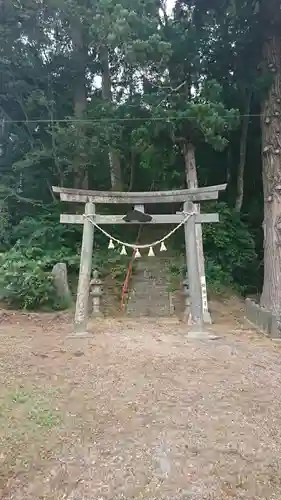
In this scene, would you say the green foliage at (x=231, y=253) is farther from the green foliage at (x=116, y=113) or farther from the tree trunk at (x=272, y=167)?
the tree trunk at (x=272, y=167)

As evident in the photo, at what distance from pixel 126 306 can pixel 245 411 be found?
5639mm

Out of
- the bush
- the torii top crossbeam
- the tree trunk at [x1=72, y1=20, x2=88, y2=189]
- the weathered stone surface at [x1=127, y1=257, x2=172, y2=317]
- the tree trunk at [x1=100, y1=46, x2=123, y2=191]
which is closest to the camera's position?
the torii top crossbeam

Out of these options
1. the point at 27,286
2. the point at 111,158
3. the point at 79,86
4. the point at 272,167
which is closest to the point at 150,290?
the point at 27,286

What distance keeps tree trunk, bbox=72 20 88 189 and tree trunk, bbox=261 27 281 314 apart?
15.1 feet

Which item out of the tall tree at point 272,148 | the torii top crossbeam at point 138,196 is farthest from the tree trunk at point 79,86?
the tall tree at point 272,148

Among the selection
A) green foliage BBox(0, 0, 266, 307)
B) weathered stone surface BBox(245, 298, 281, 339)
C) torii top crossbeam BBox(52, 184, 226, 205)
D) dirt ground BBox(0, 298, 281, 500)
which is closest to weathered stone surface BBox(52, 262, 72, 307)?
green foliage BBox(0, 0, 266, 307)

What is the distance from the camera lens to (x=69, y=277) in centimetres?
1002

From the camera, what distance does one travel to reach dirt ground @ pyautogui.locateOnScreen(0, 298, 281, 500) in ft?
8.36

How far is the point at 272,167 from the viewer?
8562mm

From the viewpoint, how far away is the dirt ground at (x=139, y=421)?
2.55m

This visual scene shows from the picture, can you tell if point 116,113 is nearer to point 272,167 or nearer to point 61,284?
point 272,167

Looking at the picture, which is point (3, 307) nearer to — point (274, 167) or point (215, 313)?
point (215, 313)

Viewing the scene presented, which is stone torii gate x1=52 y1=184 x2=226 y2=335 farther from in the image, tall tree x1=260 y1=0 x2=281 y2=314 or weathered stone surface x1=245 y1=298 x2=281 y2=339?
tall tree x1=260 y1=0 x2=281 y2=314

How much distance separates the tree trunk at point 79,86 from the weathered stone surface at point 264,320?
557 centimetres
